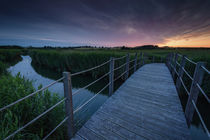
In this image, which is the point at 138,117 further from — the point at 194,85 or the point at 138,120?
the point at 194,85

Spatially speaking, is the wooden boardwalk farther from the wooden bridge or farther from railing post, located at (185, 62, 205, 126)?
railing post, located at (185, 62, 205, 126)

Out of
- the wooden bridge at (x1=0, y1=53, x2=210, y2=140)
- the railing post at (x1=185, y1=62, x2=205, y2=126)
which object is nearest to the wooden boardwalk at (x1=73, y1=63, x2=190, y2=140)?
the wooden bridge at (x1=0, y1=53, x2=210, y2=140)

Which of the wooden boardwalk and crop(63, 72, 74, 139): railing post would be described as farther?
the wooden boardwalk

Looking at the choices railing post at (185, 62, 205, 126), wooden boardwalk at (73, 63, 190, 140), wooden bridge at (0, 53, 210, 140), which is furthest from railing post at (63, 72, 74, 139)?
railing post at (185, 62, 205, 126)

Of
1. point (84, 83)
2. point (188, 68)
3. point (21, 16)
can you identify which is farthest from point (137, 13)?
point (21, 16)

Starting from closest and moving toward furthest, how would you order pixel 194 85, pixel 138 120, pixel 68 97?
1. pixel 68 97
2. pixel 194 85
3. pixel 138 120

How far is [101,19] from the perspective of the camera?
10984mm

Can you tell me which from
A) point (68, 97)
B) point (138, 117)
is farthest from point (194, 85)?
point (68, 97)

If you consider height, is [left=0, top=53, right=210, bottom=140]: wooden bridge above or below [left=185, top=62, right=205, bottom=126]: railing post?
below

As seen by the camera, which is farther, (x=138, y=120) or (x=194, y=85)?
(x=138, y=120)

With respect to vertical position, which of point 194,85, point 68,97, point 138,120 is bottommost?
point 138,120

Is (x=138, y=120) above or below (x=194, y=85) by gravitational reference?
below

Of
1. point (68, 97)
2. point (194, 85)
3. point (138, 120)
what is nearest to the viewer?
point (68, 97)

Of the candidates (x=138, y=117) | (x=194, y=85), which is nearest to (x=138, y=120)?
(x=138, y=117)
